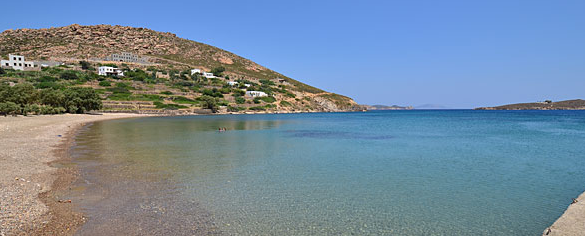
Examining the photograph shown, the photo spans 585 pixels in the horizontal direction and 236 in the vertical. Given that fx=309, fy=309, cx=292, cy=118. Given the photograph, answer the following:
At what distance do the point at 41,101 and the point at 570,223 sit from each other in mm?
76328

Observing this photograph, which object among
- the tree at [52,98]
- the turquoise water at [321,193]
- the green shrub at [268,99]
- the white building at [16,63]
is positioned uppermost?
the white building at [16,63]

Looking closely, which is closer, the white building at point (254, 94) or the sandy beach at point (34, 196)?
the sandy beach at point (34, 196)

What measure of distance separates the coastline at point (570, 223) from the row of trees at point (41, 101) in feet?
203

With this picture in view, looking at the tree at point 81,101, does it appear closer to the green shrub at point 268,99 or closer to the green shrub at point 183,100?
the green shrub at point 183,100

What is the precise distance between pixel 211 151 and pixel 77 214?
13.8 meters

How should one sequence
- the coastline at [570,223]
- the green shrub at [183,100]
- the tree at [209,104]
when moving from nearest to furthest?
the coastline at [570,223] < the green shrub at [183,100] < the tree at [209,104]

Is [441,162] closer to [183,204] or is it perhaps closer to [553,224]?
[553,224]

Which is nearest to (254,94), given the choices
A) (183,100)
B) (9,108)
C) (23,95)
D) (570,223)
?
(183,100)

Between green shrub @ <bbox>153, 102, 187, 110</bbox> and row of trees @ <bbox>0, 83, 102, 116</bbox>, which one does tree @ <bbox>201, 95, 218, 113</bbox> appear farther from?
row of trees @ <bbox>0, 83, 102, 116</bbox>

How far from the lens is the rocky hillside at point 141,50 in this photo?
143875 mm

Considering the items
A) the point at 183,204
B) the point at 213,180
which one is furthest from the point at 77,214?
the point at 213,180

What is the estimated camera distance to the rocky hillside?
472 ft

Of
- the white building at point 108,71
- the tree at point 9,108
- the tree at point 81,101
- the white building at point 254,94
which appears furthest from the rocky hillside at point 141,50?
the tree at point 9,108

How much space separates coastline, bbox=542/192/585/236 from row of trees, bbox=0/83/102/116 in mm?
61808
